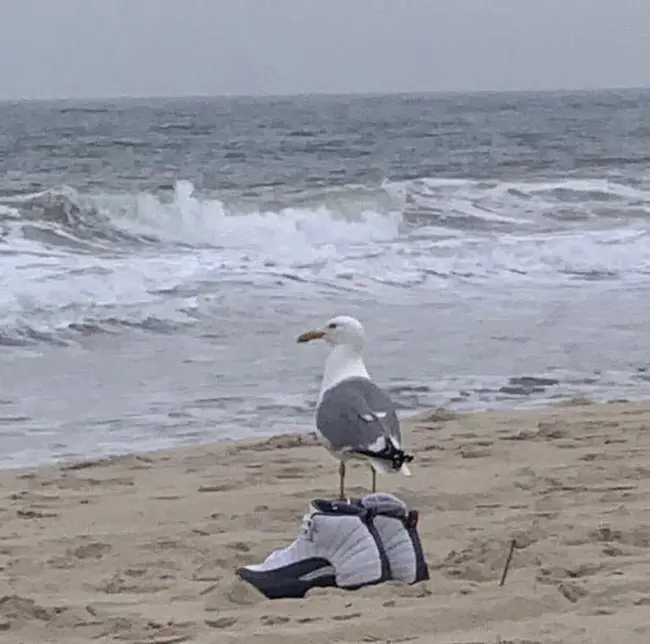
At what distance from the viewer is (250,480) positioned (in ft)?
16.5

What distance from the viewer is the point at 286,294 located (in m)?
10.3

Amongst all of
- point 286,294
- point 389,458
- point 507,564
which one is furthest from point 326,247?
point 507,564

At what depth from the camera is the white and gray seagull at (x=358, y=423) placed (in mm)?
3986

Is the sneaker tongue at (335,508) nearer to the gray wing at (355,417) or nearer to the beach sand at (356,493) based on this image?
the beach sand at (356,493)

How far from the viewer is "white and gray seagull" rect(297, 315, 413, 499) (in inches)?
157

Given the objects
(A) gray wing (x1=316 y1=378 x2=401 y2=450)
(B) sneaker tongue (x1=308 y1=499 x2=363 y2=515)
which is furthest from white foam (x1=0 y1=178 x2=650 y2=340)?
(B) sneaker tongue (x1=308 y1=499 x2=363 y2=515)

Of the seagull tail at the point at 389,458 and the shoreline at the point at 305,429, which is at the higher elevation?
the seagull tail at the point at 389,458

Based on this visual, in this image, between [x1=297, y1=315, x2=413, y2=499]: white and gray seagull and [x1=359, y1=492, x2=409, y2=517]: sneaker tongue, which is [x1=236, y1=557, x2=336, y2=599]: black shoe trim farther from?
[x1=297, y1=315, x2=413, y2=499]: white and gray seagull

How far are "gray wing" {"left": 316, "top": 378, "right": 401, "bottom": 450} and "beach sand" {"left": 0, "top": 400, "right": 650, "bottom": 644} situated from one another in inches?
12.6

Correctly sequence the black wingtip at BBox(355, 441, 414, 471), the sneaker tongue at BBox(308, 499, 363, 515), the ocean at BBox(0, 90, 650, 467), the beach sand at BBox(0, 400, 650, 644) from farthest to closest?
the ocean at BBox(0, 90, 650, 467)
the black wingtip at BBox(355, 441, 414, 471)
the sneaker tongue at BBox(308, 499, 363, 515)
the beach sand at BBox(0, 400, 650, 644)

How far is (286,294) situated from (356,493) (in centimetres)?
559

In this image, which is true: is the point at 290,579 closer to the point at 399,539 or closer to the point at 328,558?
the point at 328,558

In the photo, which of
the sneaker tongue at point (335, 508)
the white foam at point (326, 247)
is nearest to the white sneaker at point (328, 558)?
the sneaker tongue at point (335, 508)

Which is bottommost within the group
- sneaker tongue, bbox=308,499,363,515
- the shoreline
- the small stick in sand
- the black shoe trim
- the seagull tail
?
the shoreline
